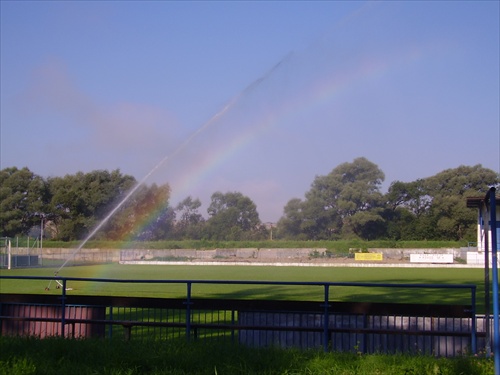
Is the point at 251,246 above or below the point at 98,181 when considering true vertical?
below

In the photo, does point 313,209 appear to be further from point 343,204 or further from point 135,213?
point 135,213

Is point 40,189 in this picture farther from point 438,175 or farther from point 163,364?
point 163,364

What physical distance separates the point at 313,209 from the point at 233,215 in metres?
18.7

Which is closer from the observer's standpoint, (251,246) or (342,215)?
(251,246)

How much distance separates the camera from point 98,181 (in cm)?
10000

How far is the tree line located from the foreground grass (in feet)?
257

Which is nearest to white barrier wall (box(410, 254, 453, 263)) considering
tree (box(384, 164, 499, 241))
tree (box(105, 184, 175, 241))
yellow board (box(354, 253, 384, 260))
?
yellow board (box(354, 253, 384, 260))

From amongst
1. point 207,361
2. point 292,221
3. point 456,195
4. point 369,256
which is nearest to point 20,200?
point 292,221

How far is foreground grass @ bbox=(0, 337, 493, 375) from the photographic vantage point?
8.81 metres

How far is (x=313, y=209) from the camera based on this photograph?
118m

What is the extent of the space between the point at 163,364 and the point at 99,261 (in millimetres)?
75842

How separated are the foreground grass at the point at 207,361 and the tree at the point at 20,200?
330 feet

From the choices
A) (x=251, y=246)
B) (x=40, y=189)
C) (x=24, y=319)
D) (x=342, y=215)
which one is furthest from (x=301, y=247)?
(x=24, y=319)

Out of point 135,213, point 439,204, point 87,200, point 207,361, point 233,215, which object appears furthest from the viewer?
point 233,215
